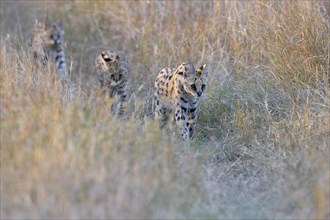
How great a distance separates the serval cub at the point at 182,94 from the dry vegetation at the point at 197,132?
31 centimetres

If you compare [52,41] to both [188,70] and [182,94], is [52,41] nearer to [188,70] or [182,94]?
[182,94]

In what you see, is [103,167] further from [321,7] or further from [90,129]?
[321,7]

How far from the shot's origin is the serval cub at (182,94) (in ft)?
30.5

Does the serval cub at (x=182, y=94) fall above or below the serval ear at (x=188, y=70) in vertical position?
below

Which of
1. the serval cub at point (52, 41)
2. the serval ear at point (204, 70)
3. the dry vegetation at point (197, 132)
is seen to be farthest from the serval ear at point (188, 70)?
the serval cub at point (52, 41)

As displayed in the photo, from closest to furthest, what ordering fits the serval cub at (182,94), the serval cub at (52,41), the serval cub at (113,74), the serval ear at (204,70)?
the serval cub at (182,94)
the serval ear at (204,70)
the serval cub at (113,74)
the serval cub at (52,41)

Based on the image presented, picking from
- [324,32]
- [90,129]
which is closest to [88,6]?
[324,32]

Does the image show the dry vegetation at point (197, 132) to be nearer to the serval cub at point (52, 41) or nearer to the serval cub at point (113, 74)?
the serval cub at point (52, 41)

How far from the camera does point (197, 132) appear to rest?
9773 mm

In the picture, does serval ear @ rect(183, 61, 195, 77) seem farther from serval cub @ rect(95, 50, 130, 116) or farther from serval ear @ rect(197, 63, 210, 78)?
serval cub @ rect(95, 50, 130, 116)

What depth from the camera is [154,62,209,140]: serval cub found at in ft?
30.5

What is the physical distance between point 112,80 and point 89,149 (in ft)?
11.7

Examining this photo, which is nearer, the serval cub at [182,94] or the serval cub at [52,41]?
the serval cub at [182,94]

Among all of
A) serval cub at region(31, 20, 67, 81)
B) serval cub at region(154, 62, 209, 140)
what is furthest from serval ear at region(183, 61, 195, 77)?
serval cub at region(31, 20, 67, 81)
